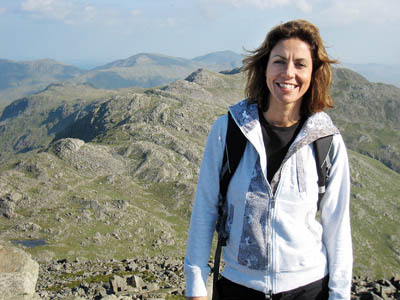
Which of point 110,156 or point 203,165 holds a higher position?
point 203,165

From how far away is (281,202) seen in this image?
7.12 meters

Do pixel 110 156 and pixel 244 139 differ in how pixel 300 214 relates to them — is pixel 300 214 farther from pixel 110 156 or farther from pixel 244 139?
pixel 110 156

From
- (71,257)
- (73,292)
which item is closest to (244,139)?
(73,292)

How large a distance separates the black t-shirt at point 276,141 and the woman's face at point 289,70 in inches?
21.5

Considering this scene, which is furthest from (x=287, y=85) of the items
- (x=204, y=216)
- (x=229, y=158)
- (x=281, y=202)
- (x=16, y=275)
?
(x=16, y=275)

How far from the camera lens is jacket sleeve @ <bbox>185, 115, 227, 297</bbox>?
7.25m

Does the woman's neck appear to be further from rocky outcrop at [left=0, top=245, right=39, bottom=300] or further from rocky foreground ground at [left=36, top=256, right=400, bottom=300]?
rocky foreground ground at [left=36, top=256, right=400, bottom=300]

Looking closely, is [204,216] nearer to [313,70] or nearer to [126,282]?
[313,70]

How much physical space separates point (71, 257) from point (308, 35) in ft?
426

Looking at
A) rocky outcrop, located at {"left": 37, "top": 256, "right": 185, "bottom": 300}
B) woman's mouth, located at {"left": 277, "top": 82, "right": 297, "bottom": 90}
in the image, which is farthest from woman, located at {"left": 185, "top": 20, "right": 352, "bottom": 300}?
rocky outcrop, located at {"left": 37, "top": 256, "right": 185, "bottom": 300}

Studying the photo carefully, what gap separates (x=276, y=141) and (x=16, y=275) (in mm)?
21883

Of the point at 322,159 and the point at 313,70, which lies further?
the point at 313,70

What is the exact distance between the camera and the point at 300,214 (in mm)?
7211

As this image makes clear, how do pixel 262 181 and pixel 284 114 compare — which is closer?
pixel 262 181
